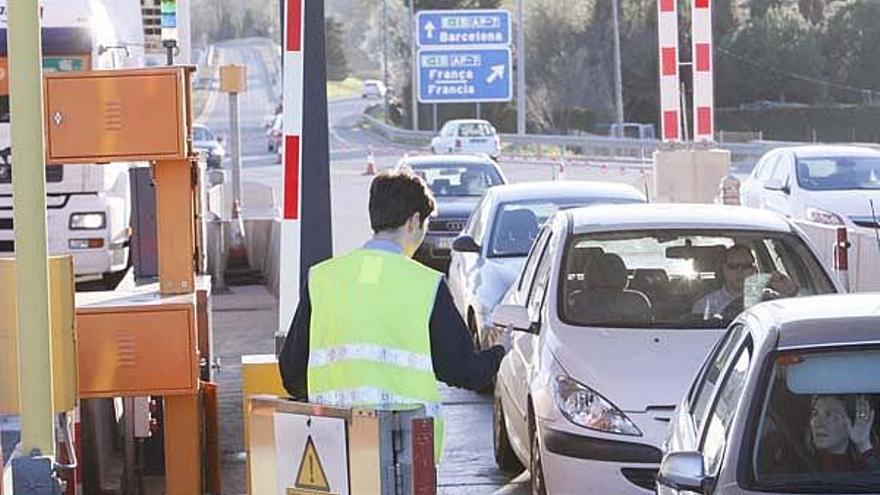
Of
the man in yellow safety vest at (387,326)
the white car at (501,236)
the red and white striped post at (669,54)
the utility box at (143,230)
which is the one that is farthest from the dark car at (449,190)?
the man in yellow safety vest at (387,326)

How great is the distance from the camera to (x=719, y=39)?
71688mm

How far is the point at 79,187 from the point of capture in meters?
16.7

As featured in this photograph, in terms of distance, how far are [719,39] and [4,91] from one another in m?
57.7

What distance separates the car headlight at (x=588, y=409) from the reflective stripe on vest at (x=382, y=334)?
256 centimetres

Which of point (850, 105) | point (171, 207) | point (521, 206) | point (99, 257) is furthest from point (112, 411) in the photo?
point (850, 105)

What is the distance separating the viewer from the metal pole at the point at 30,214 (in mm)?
6379

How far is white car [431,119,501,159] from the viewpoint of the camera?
4869 centimetres

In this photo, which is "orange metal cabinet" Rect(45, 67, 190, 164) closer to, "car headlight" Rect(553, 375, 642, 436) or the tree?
"car headlight" Rect(553, 375, 642, 436)

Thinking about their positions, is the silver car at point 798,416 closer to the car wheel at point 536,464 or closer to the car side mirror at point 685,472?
the car side mirror at point 685,472

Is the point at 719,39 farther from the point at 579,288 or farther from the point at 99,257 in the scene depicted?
the point at 579,288

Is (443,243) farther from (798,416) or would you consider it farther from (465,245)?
(798,416)

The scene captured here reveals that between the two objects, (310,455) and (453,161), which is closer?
(310,455)

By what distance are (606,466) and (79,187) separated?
390 inches

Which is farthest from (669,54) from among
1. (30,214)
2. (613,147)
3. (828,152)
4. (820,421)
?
(613,147)
